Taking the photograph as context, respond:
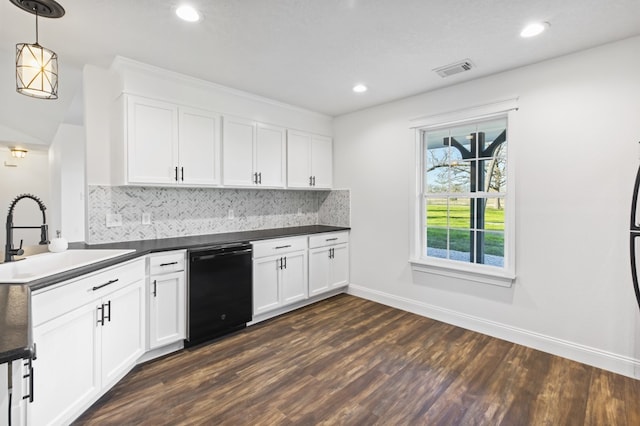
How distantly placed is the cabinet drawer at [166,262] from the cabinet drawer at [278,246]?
769mm

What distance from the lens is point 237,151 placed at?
138 inches

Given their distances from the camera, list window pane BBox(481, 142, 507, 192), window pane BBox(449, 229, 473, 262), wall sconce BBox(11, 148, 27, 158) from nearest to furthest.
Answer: window pane BBox(481, 142, 507, 192) < window pane BBox(449, 229, 473, 262) < wall sconce BBox(11, 148, 27, 158)

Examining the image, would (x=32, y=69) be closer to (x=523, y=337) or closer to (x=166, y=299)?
(x=166, y=299)

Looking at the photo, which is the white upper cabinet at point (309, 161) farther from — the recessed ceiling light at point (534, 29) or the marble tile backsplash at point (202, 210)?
the recessed ceiling light at point (534, 29)

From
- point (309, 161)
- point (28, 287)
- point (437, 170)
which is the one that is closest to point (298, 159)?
point (309, 161)

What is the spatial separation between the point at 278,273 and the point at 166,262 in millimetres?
1269

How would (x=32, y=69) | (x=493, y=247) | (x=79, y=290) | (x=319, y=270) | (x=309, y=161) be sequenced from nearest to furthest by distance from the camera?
(x=32, y=69) → (x=79, y=290) → (x=493, y=247) → (x=319, y=270) → (x=309, y=161)

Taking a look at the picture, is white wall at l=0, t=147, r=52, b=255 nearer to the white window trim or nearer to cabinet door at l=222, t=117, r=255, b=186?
cabinet door at l=222, t=117, r=255, b=186

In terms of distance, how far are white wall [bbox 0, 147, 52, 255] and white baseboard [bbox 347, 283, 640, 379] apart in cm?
669

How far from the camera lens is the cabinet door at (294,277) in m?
3.68

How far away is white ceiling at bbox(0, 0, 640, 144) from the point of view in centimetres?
204

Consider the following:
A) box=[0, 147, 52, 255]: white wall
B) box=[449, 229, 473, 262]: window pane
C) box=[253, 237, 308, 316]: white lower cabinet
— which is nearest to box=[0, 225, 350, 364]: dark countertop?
box=[253, 237, 308, 316]: white lower cabinet

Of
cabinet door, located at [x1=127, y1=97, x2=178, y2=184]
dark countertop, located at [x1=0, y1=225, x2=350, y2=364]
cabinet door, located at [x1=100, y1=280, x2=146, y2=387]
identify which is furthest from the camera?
cabinet door, located at [x1=127, y1=97, x2=178, y2=184]

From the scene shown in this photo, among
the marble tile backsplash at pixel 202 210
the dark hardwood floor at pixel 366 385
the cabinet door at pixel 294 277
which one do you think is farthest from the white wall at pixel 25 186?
the dark hardwood floor at pixel 366 385
